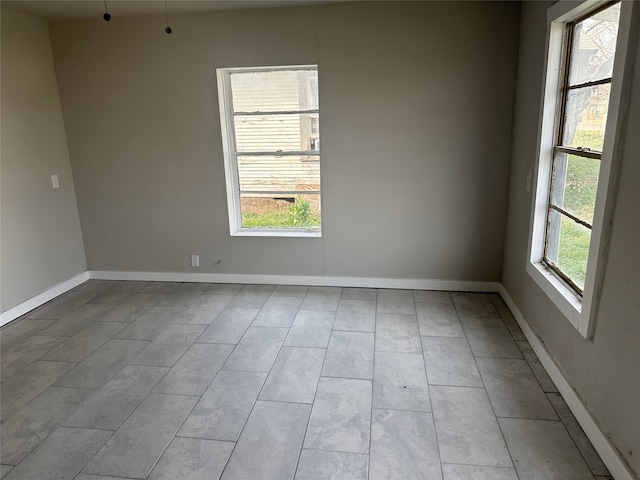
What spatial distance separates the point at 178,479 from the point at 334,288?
96.3 inches

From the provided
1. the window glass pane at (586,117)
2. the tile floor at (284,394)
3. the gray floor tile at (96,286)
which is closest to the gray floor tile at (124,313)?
the tile floor at (284,394)

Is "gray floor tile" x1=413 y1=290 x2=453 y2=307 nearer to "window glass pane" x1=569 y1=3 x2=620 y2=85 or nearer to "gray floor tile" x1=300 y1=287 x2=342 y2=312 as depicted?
"gray floor tile" x1=300 y1=287 x2=342 y2=312

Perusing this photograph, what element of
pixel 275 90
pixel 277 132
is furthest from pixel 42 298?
pixel 275 90

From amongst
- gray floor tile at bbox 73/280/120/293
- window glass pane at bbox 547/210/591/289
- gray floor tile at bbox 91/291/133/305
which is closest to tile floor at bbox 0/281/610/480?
gray floor tile at bbox 91/291/133/305

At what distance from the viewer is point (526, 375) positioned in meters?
2.59

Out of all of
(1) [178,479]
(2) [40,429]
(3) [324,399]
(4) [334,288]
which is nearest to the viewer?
(1) [178,479]

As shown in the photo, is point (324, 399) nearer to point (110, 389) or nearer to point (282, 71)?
point (110, 389)

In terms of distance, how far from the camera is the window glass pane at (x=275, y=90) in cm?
381

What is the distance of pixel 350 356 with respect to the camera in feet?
9.40

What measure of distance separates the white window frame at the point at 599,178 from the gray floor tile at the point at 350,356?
1.20 metres

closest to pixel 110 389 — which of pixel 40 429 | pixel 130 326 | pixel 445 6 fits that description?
pixel 40 429

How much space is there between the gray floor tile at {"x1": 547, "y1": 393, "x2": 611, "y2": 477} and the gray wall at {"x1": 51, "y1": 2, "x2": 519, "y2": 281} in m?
1.71

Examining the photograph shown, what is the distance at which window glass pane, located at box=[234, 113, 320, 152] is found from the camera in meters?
3.90

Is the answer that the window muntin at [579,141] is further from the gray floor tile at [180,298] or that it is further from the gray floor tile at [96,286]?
the gray floor tile at [96,286]
